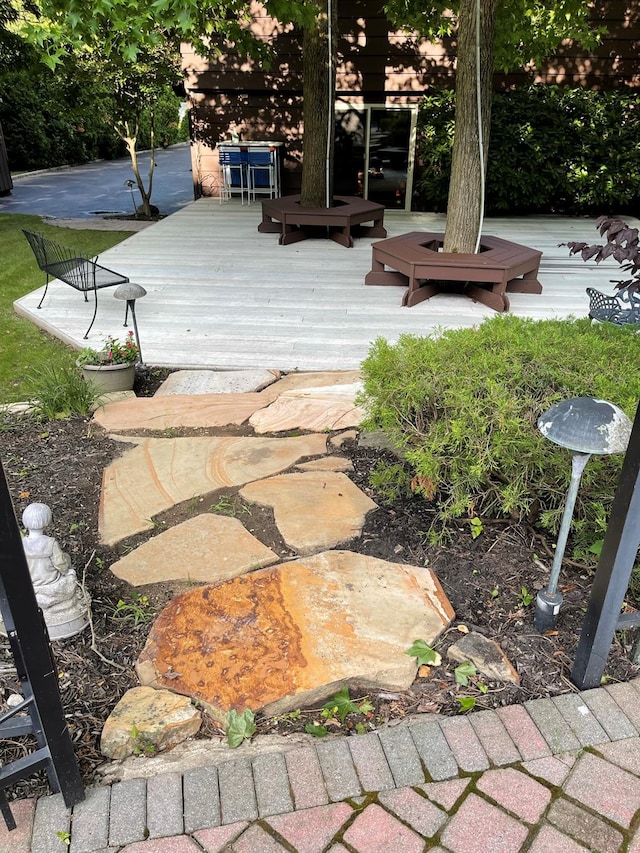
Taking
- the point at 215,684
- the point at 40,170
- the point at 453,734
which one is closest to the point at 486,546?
the point at 453,734

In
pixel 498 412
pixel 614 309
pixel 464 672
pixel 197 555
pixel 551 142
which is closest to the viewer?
pixel 464 672

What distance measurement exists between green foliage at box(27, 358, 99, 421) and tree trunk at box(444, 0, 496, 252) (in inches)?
174

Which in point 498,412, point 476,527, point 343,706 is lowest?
point 343,706

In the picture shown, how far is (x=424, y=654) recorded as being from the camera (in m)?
2.01

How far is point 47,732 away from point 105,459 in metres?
1.84

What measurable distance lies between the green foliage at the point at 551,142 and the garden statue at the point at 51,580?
34.3ft

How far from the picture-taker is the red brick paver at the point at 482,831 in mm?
1500

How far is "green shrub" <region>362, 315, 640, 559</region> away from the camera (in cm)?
233

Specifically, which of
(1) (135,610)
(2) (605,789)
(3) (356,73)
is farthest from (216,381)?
(3) (356,73)

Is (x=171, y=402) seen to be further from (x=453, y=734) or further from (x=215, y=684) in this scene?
(x=453, y=734)

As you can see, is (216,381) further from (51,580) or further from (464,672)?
(464,672)

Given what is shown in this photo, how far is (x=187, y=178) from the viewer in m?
19.9

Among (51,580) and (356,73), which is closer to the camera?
(51,580)

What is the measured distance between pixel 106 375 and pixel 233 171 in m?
9.52
